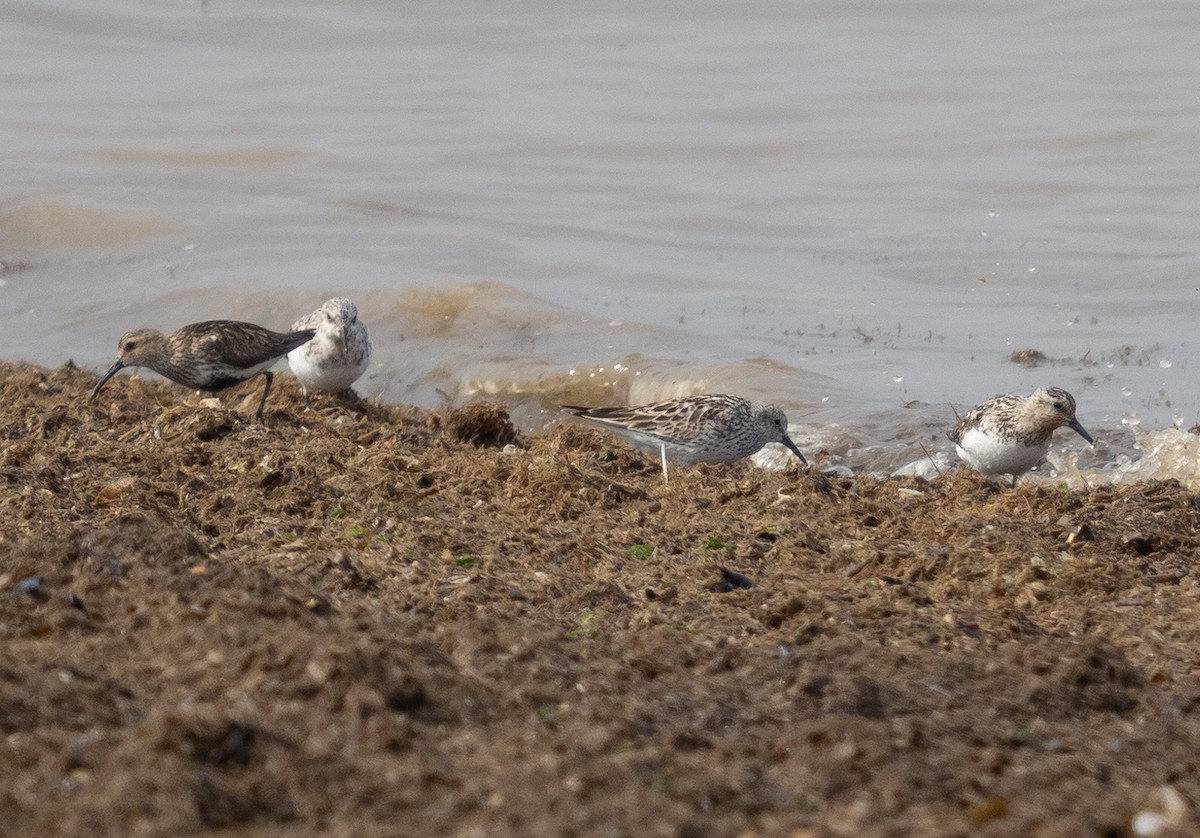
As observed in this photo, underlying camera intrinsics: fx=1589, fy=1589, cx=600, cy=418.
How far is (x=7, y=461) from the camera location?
29.7ft

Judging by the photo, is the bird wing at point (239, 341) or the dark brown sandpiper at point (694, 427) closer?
the dark brown sandpiper at point (694, 427)

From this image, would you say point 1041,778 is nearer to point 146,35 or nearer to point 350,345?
point 350,345

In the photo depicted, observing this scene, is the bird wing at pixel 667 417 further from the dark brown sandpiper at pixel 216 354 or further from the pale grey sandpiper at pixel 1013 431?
the dark brown sandpiper at pixel 216 354

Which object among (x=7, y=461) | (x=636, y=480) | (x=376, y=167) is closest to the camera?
(x=7, y=461)

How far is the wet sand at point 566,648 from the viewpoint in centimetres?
413

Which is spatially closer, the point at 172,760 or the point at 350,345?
the point at 172,760

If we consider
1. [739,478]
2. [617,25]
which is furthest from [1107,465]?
[617,25]

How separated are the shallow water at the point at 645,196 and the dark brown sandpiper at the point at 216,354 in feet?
11.9

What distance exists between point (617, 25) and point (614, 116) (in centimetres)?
701

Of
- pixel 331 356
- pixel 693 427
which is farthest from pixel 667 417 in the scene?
pixel 331 356

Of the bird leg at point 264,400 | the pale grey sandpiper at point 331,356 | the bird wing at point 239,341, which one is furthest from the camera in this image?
the pale grey sandpiper at point 331,356

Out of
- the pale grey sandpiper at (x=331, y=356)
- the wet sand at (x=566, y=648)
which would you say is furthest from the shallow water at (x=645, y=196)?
the wet sand at (x=566, y=648)

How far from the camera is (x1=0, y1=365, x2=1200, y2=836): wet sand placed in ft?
13.6

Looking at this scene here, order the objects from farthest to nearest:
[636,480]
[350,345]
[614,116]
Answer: [614,116]
[350,345]
[636,480]
